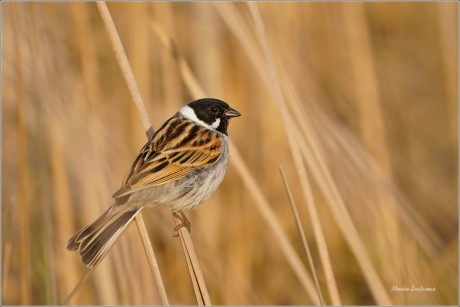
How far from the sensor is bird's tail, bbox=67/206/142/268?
242cm

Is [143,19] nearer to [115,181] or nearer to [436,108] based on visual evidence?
[115,181]

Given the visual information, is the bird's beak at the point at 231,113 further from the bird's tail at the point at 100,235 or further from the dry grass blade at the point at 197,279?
the dry grass blade at the point at 197,279

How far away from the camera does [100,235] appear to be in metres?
2.50

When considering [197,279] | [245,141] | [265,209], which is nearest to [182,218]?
[265,209]

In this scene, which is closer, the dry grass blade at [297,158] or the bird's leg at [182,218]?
the dry grass blade at [297,158]

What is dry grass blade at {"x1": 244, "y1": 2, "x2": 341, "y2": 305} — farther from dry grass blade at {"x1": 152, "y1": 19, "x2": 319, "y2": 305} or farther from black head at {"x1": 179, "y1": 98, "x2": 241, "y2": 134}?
black head at {"x1": 179, "y1": 98, "x2": 241, "y2": 134}

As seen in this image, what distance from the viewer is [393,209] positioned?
4.11 meters

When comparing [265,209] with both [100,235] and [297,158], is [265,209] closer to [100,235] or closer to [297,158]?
[297,158]

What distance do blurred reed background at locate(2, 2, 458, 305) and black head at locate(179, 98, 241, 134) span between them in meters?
0.21

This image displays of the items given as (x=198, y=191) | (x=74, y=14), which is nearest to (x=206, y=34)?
(x=74, y=14)

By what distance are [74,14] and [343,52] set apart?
183 cm

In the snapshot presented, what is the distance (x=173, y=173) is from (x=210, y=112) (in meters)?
0.54

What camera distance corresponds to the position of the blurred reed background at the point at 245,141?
3.00 meters

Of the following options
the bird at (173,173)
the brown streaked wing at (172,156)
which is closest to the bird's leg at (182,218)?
the bird at (173,173)
